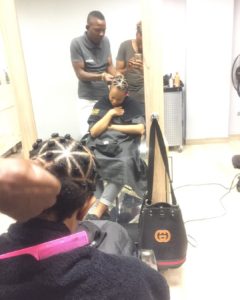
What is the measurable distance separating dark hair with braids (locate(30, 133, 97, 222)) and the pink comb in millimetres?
A: 65

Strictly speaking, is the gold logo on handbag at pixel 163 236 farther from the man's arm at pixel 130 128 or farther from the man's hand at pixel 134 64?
the man's hand at pixel 134 64

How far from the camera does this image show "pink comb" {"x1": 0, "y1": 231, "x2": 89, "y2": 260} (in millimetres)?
527

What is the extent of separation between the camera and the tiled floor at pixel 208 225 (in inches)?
61.7

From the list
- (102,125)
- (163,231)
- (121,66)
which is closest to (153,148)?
(163,231)

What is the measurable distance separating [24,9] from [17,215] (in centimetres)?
298

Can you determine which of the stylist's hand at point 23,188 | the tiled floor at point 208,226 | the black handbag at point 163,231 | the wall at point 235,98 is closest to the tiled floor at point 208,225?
the tiled floor at point 208,226

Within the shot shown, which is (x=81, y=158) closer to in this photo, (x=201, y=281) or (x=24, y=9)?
(x=201, y=281)

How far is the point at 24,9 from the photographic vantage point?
117 inches

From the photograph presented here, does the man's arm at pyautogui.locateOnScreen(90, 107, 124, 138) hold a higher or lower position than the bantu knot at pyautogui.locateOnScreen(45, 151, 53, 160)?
lower

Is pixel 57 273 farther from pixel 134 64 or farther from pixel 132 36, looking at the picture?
pixel 132 36

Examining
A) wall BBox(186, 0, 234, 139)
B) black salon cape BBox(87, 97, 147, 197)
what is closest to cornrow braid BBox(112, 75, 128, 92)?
black salon cape BBox(87, 97, 147, 197)

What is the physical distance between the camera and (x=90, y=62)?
→ 7.68 feet

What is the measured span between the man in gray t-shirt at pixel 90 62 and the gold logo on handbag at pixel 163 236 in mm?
1051

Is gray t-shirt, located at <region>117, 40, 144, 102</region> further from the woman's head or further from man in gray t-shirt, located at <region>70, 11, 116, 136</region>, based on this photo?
the woman's head
